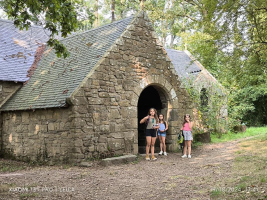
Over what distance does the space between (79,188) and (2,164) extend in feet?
15.2

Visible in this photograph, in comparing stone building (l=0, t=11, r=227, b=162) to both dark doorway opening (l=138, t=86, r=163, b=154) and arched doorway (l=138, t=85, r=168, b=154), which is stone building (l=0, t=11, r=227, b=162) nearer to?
arched doorway (l=138, t=85, r=168, b=154)

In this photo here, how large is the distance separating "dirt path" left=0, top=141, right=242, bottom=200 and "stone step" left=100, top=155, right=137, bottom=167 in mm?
232

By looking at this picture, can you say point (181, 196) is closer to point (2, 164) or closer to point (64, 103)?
point (64, 103)

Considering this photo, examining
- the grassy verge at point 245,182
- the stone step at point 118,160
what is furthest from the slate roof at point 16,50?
the grassy verge at point 245,182

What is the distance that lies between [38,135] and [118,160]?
285 centimetres

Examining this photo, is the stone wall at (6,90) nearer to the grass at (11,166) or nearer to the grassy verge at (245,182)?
the grass at (11,166)

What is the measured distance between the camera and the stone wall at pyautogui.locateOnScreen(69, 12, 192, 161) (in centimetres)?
843

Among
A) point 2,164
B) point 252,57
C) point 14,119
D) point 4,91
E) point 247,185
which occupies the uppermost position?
point 252,57

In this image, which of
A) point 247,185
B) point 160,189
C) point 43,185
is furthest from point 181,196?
point 43,185

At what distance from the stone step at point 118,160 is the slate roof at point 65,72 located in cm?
202

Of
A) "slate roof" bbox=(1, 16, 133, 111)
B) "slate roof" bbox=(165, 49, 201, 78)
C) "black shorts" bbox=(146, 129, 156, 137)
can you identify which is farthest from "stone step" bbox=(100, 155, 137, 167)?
"slate roof" bbox=(165, 49, 201, 78)

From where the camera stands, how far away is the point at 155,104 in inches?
463

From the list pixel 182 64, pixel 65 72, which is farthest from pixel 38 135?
pixel 182 64

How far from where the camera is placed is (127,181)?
21.0 feet
